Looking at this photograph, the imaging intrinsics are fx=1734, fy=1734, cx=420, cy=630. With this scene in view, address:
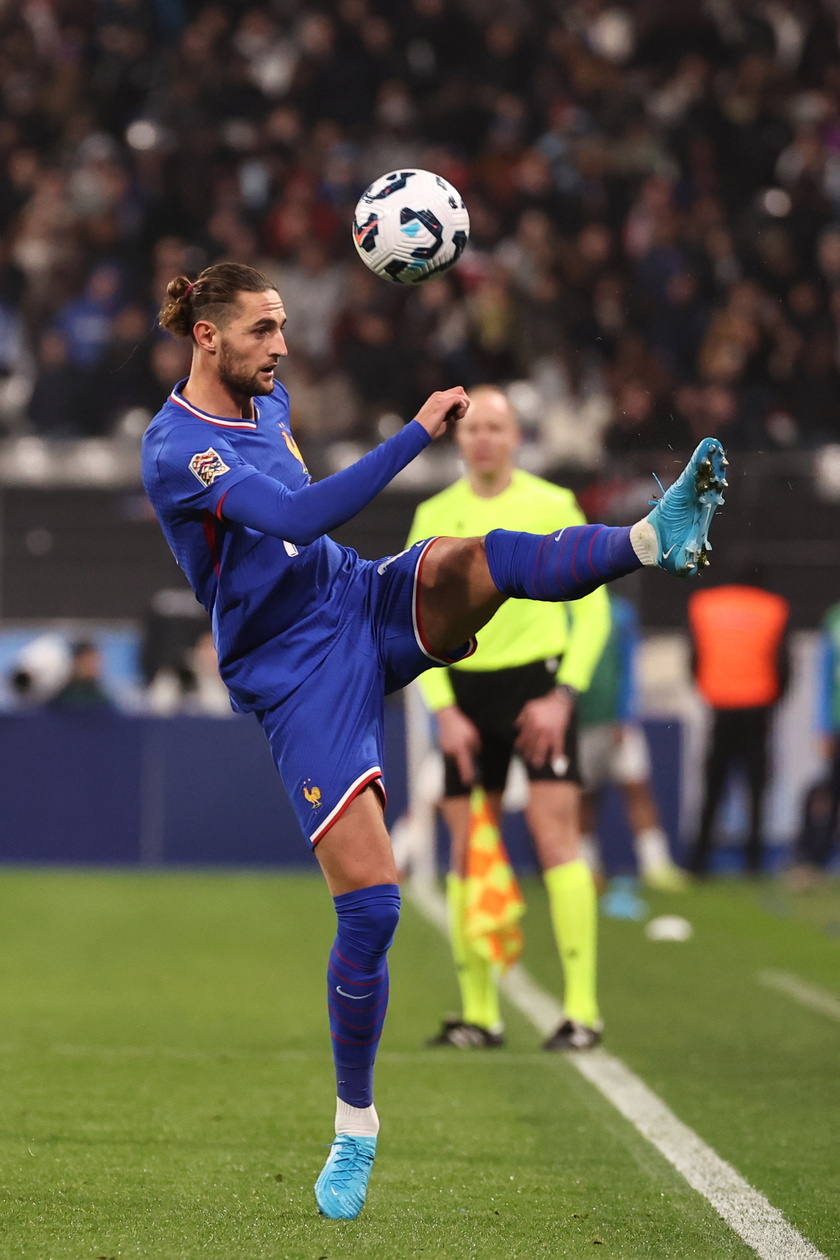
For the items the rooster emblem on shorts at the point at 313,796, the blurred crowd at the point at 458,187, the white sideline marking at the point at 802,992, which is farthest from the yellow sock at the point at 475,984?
the blurred crowd at the point at 458,187

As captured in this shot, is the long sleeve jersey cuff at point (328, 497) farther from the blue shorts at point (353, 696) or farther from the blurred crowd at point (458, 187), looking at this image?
the blurred crowd at point (458, 187)

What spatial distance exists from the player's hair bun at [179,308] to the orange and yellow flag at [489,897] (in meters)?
2.65

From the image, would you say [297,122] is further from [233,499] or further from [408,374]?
[233,499]

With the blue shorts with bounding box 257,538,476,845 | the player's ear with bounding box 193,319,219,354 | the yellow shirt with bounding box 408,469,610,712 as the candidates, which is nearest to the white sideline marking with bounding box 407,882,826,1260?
the blue shorts with bounding box 257,538,476,845

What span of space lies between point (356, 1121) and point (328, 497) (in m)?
1.43

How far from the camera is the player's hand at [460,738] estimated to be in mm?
6258

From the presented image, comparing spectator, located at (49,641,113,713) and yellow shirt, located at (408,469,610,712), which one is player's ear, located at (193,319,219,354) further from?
spectator, located at (49,641,113,713)

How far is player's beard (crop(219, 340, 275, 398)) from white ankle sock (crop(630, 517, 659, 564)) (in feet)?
3.24

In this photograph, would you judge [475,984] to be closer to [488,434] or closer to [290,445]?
[488,434]

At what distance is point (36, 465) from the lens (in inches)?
548

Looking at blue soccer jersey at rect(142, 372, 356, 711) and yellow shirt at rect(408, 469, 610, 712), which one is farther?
yellow shirt at rect(408, 469, 610, 712)

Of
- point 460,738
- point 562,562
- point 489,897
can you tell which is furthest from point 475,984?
point 562,562

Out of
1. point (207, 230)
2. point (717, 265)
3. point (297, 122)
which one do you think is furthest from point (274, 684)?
point (297, 122)

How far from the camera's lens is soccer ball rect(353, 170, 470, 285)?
451cm
